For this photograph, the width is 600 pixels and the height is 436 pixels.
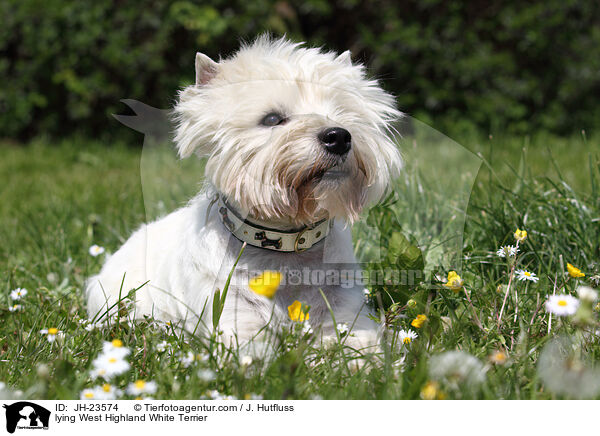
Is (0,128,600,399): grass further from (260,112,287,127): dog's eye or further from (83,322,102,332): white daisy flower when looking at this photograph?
(260,112,287,127): dog's eye

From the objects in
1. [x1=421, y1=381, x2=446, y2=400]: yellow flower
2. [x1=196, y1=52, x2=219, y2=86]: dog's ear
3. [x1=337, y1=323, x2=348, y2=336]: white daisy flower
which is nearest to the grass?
[x1=421, y1=381, x2=446, y2=400]: yellow flower

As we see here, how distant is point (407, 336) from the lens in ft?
6.86

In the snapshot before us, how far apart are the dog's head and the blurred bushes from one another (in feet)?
15.2

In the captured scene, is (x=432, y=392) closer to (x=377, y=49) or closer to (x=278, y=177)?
(x=278, y=177)

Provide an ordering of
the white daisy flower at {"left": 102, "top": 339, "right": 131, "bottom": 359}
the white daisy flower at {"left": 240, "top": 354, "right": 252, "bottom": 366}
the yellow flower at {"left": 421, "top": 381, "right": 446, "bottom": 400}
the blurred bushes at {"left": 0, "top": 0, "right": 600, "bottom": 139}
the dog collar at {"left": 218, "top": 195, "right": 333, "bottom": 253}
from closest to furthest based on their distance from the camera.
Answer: the yellow flower at {"left": 421, "top": 381, "right": 446, "bottom": 400} → the white daisy flower at {"left": 102, "top": 339, "right": 131, "bottom": 359} → the white daisy flower at {"left": 240, "top": 354, "right": 252, "bottom": 366} → the dog collar at {"left": 218, "top": 195, "right": 333, "bottom": 253} → the blurred bushes at {"left": 0, "top": 0, "right": 600, "bottom": 139}

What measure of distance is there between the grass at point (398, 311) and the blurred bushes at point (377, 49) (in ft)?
8.77

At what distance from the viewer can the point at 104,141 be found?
24.9 feet

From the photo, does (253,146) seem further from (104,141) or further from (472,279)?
(104,141)

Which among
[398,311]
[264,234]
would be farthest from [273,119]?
[398,311]

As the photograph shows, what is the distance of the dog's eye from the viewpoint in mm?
2127
